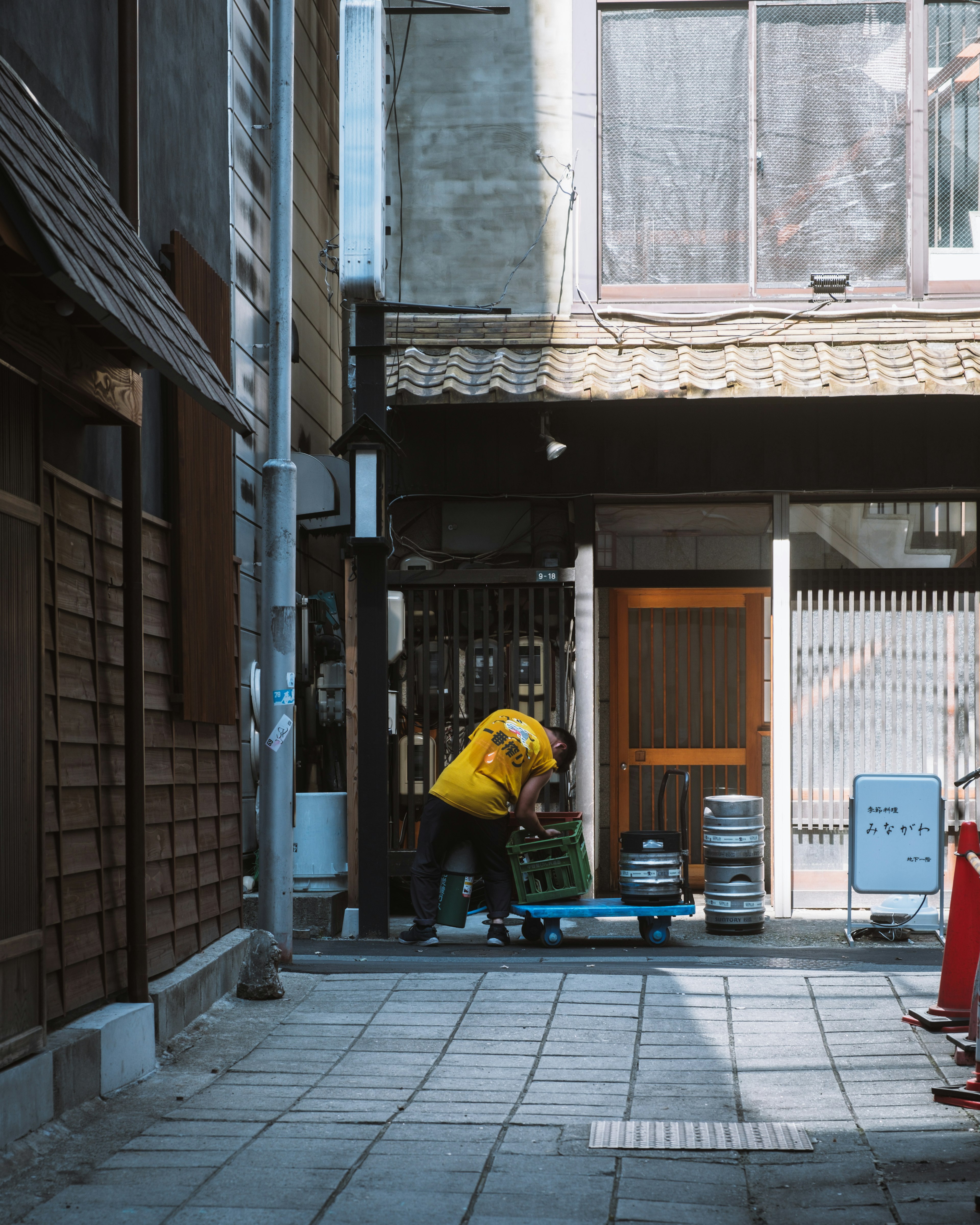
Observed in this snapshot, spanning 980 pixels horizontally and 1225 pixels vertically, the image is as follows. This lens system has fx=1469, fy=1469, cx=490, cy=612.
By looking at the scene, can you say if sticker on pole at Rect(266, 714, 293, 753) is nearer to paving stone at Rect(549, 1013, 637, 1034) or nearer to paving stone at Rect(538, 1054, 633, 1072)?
paving stone at Rect(549, 1013, 637, 1034)

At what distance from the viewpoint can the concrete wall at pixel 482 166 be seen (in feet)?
40.9

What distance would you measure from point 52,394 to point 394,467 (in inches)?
234

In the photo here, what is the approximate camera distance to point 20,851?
5641 mm

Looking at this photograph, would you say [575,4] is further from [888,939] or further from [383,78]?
[888,939]

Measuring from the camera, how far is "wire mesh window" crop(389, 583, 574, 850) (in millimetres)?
11914

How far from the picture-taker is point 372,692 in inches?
416

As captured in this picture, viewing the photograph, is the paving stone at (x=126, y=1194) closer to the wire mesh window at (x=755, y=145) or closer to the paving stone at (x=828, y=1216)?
the paving stone at (x=828, y=1216)

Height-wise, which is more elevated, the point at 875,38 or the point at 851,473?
the point at 875,38

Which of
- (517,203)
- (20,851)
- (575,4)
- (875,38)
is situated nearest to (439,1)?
(575,4)

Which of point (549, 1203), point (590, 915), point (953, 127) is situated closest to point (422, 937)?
point (590, 915)

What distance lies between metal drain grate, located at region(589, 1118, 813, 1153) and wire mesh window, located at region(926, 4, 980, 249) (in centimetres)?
886

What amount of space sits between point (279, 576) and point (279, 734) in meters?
1.01

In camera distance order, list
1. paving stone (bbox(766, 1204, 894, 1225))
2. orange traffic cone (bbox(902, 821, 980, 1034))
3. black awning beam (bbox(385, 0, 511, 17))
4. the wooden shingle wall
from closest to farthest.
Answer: paving stone (bbox(766, 1204, 894, 1225)) < the wooden shingle wall < orange traffic cone (bbox(902, 821, 980, 1034)) < black awning beam (bbox(385, 0, 511, 17))

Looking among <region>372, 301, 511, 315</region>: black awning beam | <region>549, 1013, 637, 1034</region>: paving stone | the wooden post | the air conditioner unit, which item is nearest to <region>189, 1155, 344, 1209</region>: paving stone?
the wooden post
